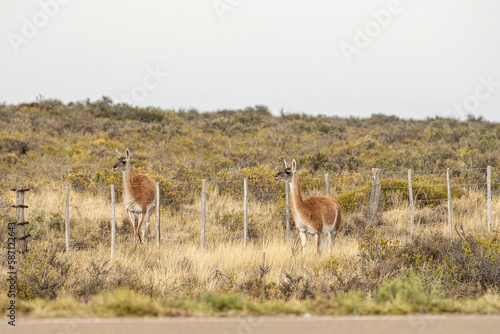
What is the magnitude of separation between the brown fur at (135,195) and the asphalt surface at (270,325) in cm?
740

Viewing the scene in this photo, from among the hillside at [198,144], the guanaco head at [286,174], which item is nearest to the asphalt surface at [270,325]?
the guanaco head at [286,174]

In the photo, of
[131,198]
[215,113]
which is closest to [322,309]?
[131,198]

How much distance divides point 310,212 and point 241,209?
16.4 feet

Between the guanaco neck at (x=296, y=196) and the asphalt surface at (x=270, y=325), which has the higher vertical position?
the guanaco neck at (x=296, y=196)

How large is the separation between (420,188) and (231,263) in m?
8.78

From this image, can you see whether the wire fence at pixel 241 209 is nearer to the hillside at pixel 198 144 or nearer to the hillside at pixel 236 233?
the hillside at pixel 236 233

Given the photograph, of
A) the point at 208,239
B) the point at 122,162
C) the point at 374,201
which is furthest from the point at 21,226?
the point at 374,201

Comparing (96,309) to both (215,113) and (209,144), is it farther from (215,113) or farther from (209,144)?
(215,113)

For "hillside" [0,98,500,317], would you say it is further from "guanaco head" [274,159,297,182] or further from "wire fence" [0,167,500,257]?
"guanaco head" [274,159,297,182]

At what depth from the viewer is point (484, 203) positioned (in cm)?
1675

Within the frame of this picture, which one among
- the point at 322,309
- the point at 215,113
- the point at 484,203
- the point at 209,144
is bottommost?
the point at 322,309

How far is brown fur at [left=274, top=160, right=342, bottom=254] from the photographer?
1130cm

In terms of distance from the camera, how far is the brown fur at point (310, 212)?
11.3 meters

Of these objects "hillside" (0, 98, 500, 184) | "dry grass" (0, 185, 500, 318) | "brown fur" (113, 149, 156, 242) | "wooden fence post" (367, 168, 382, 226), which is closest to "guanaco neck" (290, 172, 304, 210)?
"dry grass" (0, 185, 500, 318)
